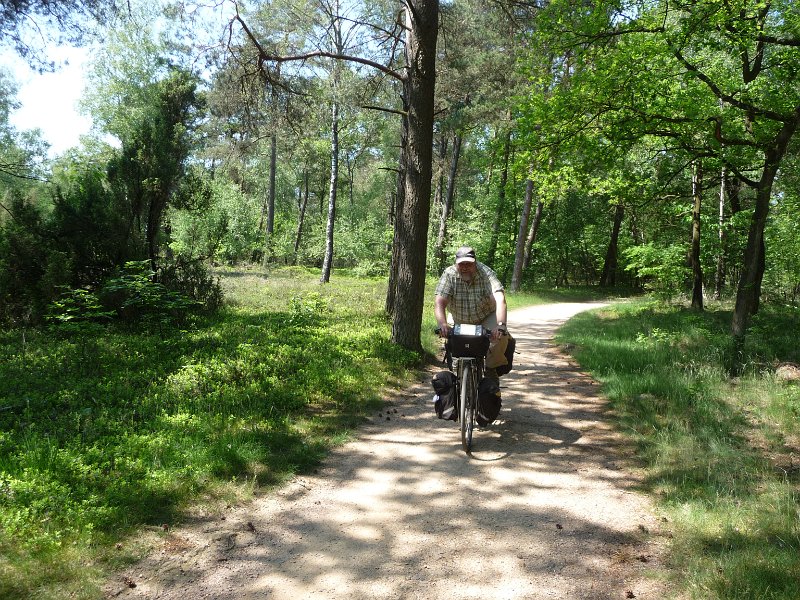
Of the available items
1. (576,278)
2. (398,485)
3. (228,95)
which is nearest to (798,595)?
(398,485)

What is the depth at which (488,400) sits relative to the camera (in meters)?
5.43

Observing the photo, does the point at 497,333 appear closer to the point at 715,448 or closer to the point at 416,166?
the point at 715,448

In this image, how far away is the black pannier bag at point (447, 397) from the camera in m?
5.39

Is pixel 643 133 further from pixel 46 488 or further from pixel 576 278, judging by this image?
pixel 576 278

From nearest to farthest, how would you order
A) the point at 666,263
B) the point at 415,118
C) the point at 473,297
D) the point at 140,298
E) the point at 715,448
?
the point at 715,448 < the point at 473,297 < the point at 415,118 < the point at 140,298 < the point at 666,263

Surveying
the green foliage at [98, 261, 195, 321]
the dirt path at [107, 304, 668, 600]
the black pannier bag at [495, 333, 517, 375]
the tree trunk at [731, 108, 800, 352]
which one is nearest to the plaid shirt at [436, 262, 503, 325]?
the black pannier bag at [495, 333, 517, 375]

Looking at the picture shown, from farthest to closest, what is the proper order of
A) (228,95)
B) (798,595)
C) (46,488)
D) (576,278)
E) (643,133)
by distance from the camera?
(576,278) < (643,133) < (228,95) < (46,488) < (798,595)

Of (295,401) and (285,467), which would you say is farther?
(295,401)

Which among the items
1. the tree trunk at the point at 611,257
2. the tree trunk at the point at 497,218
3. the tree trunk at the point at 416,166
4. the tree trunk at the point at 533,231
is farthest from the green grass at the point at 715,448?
the tree trunk at the point at 611,257

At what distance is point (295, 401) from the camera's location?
6238 mm

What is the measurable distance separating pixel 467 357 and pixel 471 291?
85cm

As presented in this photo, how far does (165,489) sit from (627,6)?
1142 centimetres

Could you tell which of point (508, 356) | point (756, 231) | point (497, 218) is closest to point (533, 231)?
point (497, 218)

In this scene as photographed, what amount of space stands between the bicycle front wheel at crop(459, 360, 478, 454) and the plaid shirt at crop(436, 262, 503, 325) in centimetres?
72
